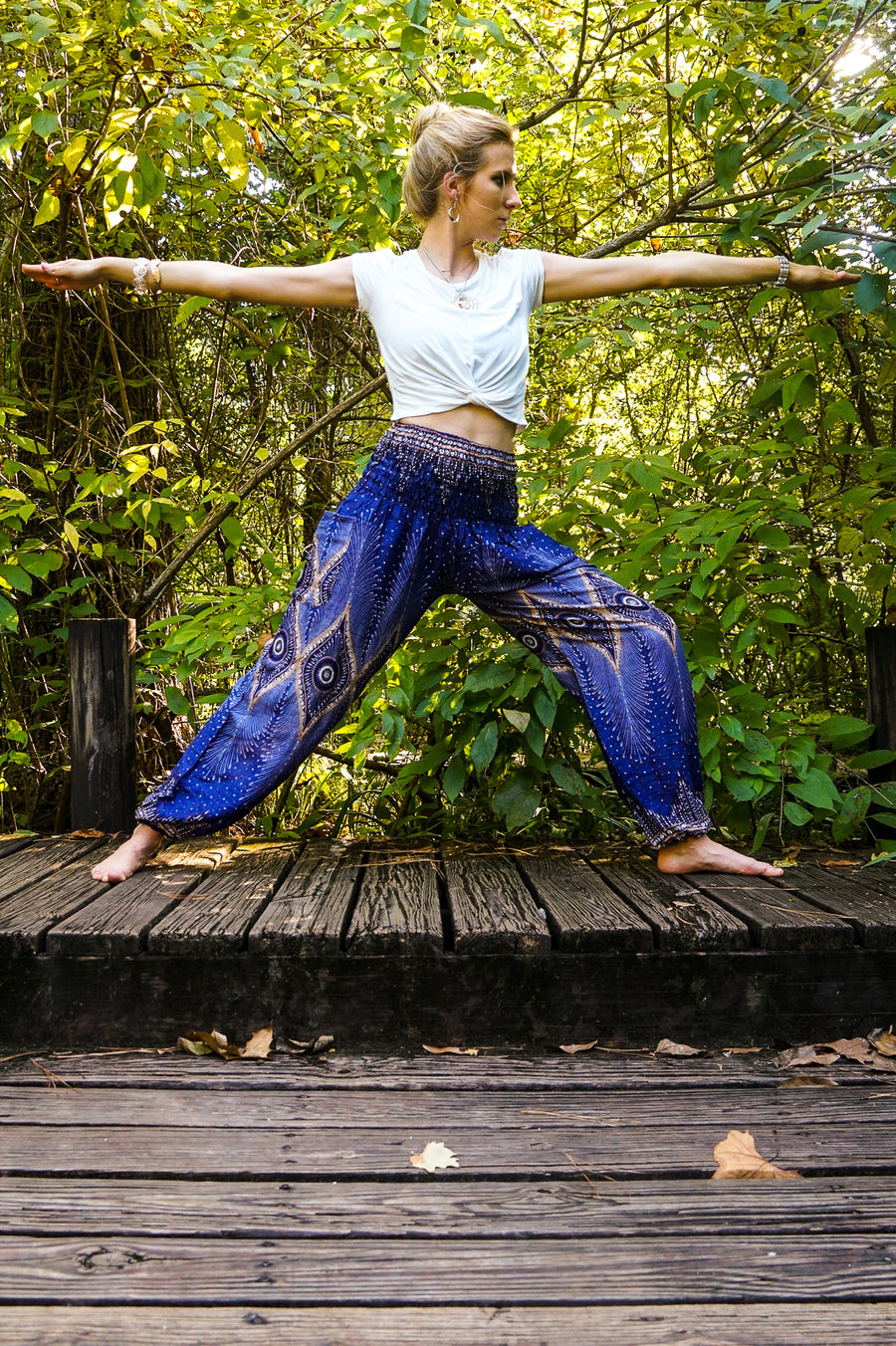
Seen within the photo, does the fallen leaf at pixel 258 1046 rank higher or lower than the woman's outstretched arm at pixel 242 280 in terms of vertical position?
lower

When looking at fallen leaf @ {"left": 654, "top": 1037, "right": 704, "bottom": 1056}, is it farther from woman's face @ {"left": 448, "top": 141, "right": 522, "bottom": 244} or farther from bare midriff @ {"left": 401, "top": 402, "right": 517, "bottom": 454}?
woman's face @ {"left": 448, "top": 141, "right": 522, "bottom": 244}

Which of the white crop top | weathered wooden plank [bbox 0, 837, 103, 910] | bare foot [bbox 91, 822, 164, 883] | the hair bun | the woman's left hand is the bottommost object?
weathered wooden plank [bbox 0, 837, 103, 910]

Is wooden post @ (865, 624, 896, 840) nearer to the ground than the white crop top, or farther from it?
nearer to the ground

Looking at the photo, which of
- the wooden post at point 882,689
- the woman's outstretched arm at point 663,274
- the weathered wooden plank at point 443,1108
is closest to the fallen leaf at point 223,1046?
Answer: the weathered wooden plank at point 443,1108

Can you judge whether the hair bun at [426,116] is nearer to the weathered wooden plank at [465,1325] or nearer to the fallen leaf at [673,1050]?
the fallen leaf at [673,1050]

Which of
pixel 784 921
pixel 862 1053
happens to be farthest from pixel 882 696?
pixel 862 1053

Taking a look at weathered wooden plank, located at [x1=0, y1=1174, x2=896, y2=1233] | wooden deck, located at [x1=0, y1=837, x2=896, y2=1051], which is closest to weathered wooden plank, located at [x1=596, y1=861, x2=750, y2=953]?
wooden deck, located at [x1=0, y1=837, x2=896, y2=1051]

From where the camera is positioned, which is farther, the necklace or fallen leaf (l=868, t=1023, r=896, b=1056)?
the necklace

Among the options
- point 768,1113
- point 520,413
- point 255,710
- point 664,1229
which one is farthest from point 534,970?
point 520,413

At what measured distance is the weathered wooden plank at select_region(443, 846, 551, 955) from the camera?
6.77 ft

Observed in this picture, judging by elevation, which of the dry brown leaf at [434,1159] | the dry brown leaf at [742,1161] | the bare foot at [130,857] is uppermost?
the bare foot at [130,857]

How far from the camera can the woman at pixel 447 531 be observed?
7.89ft

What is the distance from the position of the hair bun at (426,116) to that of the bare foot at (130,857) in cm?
176

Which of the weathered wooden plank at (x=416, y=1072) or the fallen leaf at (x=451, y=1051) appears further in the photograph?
the fallen leaf at (x=451, y=1051)
